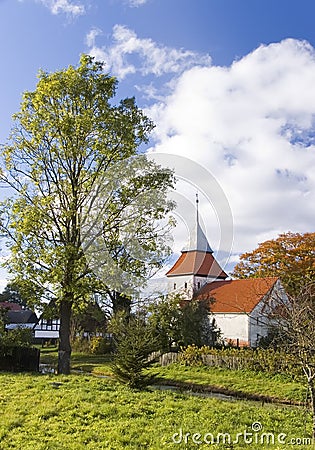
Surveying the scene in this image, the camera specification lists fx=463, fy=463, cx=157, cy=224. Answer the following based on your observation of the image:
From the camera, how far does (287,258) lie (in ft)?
121

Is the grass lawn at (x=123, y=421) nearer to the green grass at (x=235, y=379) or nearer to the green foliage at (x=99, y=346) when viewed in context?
the green grass at (x=235, y=379)

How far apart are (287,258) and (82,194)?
81.1ft

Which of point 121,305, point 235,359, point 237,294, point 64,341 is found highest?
point 237,294

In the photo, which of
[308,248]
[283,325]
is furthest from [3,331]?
[308,248]

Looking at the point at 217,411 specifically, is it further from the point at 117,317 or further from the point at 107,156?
the point at 117,317

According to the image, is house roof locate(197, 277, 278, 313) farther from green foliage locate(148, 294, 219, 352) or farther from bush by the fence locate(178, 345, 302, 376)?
bush by the fence locate(178, 345, 302, 376)

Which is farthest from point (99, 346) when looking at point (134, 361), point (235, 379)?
point (134, 361)

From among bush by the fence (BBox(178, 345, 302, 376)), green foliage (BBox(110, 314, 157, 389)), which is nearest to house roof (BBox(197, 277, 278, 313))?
bush by the fence (BBox(178, 345, 302, 376))

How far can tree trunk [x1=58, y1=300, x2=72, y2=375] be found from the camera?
1662 cm

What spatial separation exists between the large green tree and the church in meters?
12.6

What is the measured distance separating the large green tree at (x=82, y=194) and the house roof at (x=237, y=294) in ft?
53.8

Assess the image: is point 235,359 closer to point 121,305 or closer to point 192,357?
point 192,357

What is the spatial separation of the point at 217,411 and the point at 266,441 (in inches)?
80.2

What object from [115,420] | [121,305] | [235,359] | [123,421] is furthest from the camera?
[121,305]
